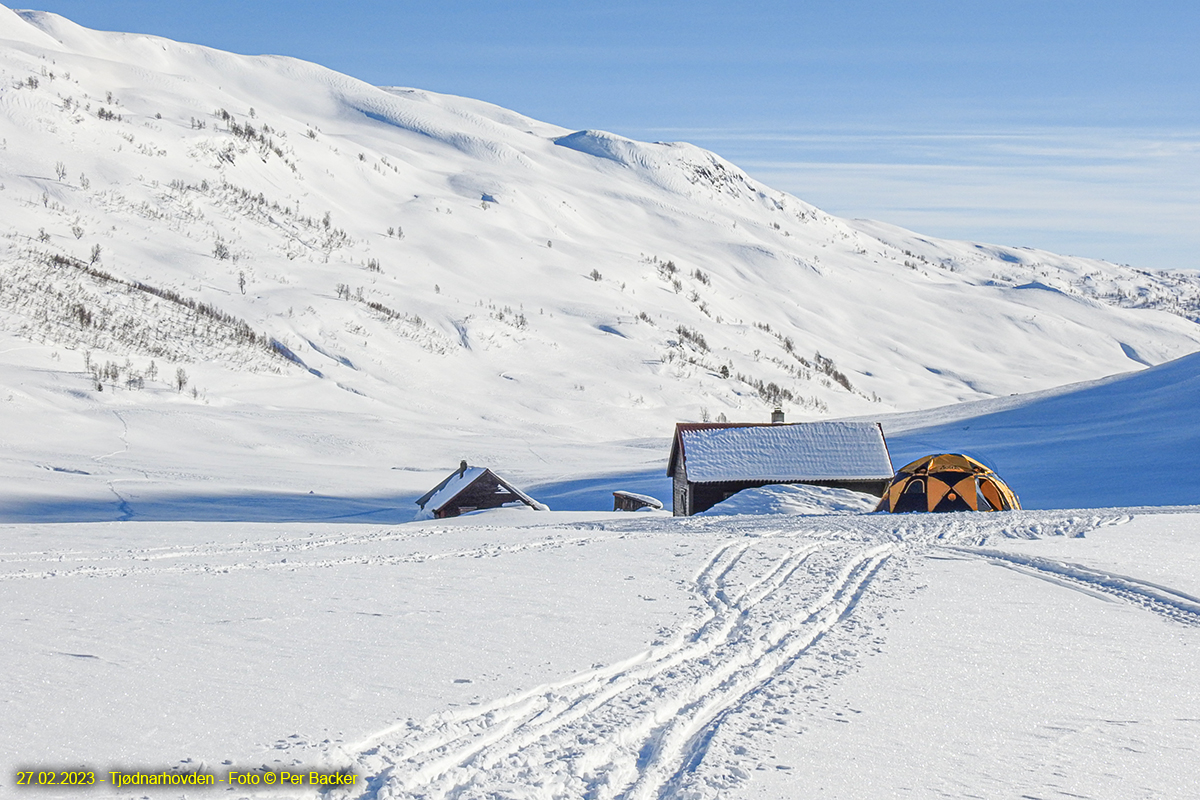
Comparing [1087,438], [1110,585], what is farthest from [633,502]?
[1110,585]

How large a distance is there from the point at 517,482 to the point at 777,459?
43.7 feet

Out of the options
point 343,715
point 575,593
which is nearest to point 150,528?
point 575,593

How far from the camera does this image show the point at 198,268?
61.7m

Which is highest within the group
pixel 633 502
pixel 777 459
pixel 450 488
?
pixel 777 459

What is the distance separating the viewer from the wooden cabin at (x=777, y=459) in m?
28.3

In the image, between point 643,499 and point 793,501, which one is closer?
point 793,501

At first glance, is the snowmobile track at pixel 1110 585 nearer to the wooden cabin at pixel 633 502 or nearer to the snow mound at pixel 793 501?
the snow mound at pixel 793 501

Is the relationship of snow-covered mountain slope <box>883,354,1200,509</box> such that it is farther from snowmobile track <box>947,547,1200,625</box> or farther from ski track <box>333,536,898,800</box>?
ski track <box>333,536,898,800</box>

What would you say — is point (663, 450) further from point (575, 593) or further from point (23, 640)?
point (23, 640)

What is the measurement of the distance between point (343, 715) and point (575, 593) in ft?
17.6

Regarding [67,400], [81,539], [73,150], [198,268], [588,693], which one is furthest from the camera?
[73,150]

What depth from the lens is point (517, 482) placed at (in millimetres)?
39125

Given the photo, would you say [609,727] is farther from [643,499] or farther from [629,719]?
[643,499]

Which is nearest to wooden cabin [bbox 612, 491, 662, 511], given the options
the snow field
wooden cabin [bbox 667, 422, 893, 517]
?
wooden cabin [bbox 667, 422, 893, 517]
